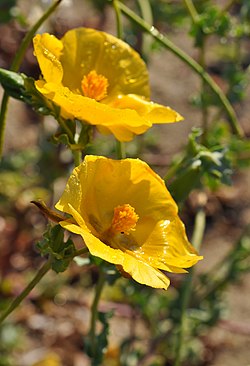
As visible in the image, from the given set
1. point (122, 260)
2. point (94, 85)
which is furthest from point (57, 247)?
point (94, 85)

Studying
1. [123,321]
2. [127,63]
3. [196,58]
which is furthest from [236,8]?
[127,63]

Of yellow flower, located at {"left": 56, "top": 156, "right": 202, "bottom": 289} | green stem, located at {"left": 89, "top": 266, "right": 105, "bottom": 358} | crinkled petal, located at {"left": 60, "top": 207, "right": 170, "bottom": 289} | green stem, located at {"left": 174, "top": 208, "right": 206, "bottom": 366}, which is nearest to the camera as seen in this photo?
crinkled petal, located at {"left": 60, "top": 207, "right": 170, "bottom": 289}

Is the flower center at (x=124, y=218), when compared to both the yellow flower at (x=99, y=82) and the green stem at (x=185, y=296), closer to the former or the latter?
the yellow flower at (x=99, y=82)

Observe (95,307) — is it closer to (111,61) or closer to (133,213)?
(133,213)

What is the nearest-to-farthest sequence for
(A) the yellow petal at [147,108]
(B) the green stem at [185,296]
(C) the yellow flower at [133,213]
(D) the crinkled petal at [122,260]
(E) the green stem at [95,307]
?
(D) the crinkled petal at [122,260], (C) the yellow flower at [133,213], (A) the yellow petal at [147,108], (E) the green stem at [95,307], (B) the green stem at [185,296]

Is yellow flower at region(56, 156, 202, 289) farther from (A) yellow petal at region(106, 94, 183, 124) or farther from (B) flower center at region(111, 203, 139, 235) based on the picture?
(A) yellow petal at region(106, 94, 183, 124)

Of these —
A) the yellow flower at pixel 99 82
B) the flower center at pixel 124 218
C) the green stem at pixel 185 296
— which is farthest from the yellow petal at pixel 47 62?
the green stem at pixel 185 296

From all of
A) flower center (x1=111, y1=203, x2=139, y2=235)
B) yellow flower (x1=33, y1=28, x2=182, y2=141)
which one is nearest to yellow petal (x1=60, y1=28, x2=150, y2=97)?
yellow flower (x1=33, y1=28, x2=182, y2=141)
